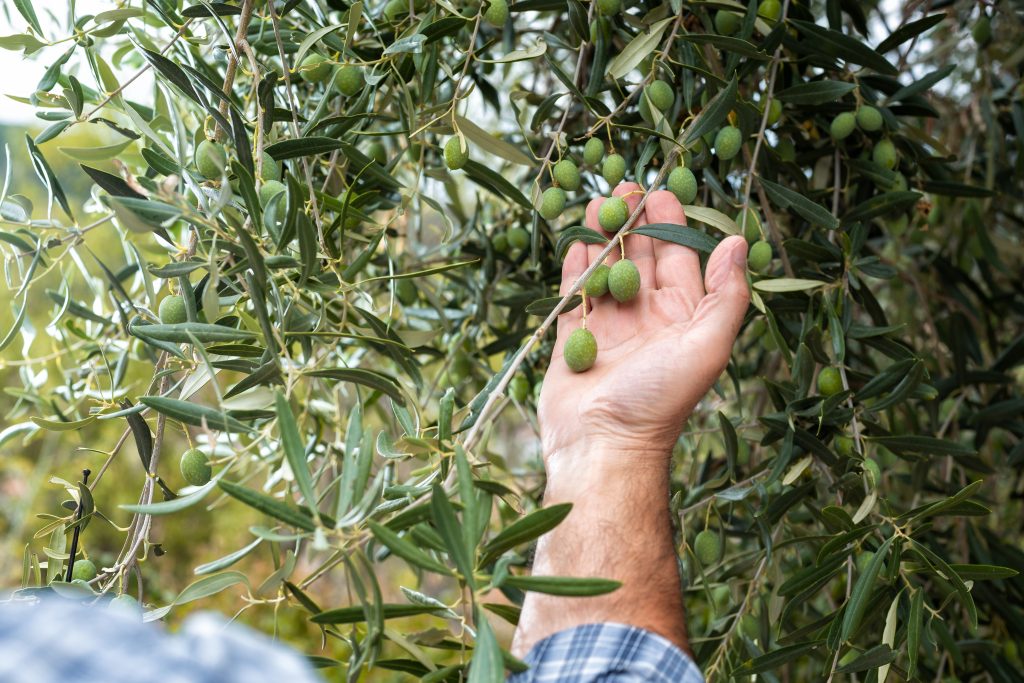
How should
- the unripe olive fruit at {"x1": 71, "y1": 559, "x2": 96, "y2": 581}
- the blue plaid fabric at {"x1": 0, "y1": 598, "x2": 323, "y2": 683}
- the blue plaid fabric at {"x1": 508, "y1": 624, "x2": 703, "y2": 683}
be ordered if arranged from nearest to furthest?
the blue plaid fabric at {"x1": 0, "y1": 598, "x2": 323, "y2": 683} → the blue plaid fabric at {"x1": 508, "y1": 624, "x2": 703, "y2": 683} → the unripe olive fruit at {"x1": 71, "y1": 559, "x2": 96, "y2": 581}

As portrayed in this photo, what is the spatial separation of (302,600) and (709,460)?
111 cm

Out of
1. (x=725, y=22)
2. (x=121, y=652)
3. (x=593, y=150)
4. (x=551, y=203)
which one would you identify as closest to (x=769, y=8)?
(x=725, y=22)

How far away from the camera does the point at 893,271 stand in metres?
1.34

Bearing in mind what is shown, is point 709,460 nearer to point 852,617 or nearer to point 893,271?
point 893,271

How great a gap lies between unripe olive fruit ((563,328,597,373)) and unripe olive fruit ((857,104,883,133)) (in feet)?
1.94

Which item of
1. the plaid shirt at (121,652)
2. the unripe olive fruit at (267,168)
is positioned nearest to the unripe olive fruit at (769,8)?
the unripe olive fruit at (267,168)

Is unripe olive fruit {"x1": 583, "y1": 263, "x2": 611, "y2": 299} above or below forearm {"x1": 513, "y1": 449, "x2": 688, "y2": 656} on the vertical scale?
above

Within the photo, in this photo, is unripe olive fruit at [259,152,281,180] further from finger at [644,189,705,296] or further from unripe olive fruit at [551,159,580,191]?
finger at [644,189,705,296]

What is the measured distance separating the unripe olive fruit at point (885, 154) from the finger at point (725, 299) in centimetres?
43

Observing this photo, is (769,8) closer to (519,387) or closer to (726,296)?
(726,296)

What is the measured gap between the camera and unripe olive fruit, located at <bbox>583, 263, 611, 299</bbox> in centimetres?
115

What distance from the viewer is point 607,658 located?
0.88 metres

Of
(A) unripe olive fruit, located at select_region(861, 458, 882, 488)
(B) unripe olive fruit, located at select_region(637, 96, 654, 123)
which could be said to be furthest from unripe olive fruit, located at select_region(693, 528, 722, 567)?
(B) unripe olive fruit, located at select_region(637, 96, 654, 123)

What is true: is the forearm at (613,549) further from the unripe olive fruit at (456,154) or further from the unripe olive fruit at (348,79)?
the unripe olive fruit at (348,79)
